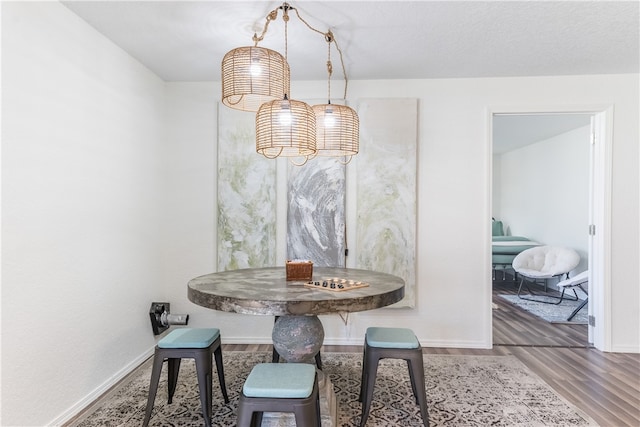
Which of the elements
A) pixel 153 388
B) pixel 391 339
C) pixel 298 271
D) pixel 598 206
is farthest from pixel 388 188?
pixel 153 388

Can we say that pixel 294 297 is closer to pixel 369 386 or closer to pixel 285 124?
pixel 369 386

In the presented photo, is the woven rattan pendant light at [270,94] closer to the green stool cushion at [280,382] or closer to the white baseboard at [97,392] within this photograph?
the green stool cushion at [280,382]

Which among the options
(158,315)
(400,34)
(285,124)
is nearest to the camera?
(285,124)

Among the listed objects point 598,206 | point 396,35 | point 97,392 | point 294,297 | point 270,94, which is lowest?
point 97,392

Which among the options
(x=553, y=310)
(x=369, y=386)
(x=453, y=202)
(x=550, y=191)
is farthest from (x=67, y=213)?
(x=550, y=191)

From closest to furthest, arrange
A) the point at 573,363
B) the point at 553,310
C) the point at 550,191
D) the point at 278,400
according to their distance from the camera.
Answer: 1. the point at 278,400
2. the point at 573,363
3. the point at 553,310
4. the point at 550,191

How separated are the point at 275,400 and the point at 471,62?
279 centimetres

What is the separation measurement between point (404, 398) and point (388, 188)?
169 centimetres

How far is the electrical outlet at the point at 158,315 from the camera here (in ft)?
9.68

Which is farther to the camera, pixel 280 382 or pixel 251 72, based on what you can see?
pixel 251 72

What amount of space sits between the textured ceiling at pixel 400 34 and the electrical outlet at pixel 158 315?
203cm

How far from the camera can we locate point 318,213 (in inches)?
124

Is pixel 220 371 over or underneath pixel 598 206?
underneath

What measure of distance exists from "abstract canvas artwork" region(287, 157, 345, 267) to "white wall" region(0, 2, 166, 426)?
50.0 inches
